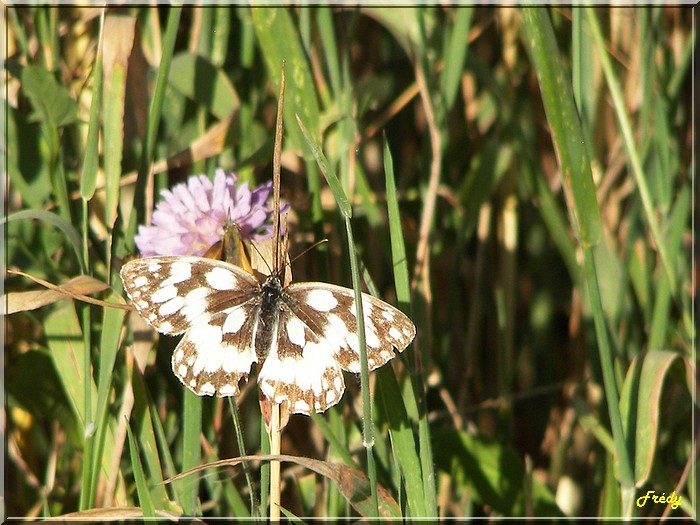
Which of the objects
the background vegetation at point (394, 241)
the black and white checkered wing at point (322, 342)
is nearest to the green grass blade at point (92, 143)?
the background vegetation at point (394, 241)

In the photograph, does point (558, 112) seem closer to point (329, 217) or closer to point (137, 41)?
point (329, 217)

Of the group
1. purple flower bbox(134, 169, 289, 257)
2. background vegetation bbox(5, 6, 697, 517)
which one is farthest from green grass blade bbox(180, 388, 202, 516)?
purple flower bbox(134, 169, 289, 257)

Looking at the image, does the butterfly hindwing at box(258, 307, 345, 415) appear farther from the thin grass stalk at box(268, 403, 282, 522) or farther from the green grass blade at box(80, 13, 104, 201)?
the green grass blade at box(80, 13, 104, 201)

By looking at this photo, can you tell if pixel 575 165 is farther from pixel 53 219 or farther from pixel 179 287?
pixel 53 219

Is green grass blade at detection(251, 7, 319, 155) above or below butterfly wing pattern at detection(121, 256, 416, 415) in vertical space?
above

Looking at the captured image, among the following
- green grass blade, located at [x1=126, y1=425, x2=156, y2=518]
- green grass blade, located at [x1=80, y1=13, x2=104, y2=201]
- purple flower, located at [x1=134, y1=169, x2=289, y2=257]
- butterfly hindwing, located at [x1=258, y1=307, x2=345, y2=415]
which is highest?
green grass blade, located at [x1=80, y1=13, x2=104, y2=201]
